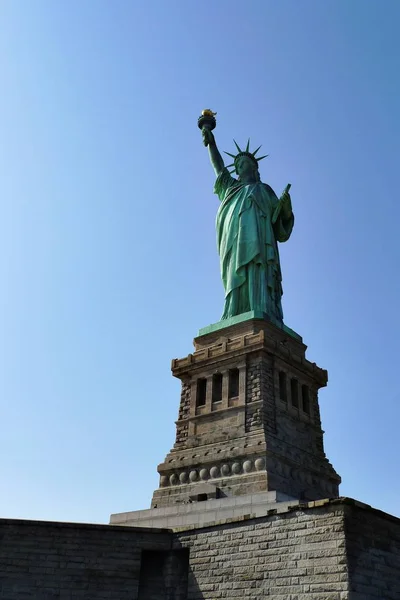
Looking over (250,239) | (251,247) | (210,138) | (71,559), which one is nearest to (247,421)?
(251,247)

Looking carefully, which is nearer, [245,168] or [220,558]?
[220,558]

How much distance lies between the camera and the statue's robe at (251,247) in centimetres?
2817

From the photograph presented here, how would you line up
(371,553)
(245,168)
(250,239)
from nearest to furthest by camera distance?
(371,553)
(250,239)
(245,168)

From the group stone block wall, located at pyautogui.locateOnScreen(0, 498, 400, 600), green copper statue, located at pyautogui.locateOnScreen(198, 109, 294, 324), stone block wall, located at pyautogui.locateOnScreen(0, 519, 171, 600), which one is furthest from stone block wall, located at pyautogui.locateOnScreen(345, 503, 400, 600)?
green copper statue, located at pyautogui.locateOnScreen(198, 109, 294, 324)

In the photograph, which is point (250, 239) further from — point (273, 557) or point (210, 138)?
point (273, 557)

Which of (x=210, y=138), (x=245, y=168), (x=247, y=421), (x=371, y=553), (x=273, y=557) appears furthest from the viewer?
(x=210, y=138)

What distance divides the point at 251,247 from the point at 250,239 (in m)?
0.49

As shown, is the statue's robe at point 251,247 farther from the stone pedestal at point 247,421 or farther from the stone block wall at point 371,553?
the stone block wall at point 371,553

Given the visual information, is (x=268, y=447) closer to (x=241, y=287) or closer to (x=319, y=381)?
(x=319, y=381)

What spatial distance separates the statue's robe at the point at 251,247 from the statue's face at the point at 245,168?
54.2 inches

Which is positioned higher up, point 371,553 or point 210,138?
point 210,138

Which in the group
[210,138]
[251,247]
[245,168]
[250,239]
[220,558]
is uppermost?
[210,138]

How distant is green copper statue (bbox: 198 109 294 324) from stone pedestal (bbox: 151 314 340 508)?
1706 millimetres

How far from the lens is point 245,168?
33344 mm
